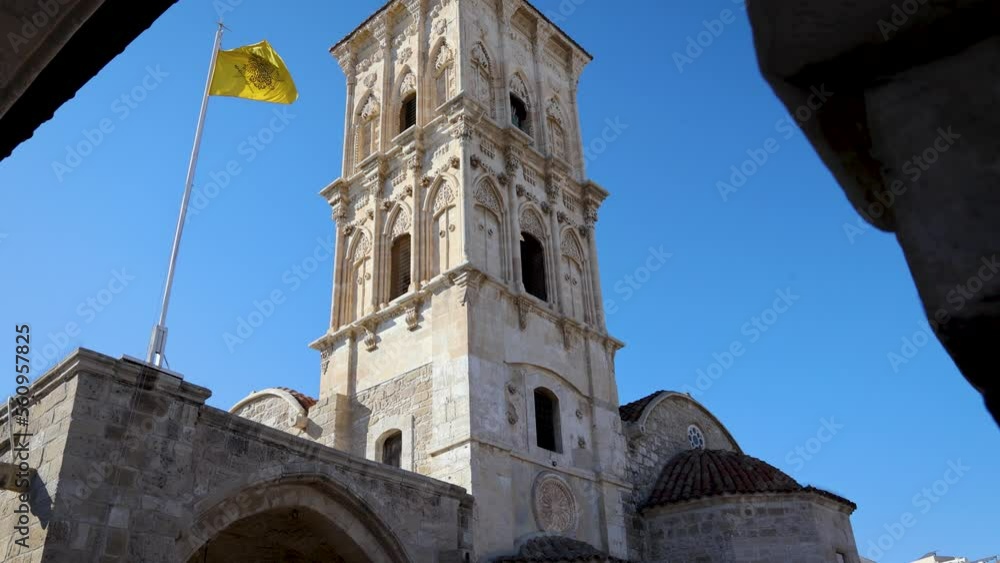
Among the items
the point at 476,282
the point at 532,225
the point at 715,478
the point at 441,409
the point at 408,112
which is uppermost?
the point at 408,112

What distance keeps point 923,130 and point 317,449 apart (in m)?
10.3

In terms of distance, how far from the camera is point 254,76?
13156mm

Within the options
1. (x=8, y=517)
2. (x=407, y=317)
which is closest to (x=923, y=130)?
(x=8, y=517)

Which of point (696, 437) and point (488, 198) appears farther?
point (696, 437)

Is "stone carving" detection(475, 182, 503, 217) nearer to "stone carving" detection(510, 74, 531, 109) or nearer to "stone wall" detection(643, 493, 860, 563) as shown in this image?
"stone carving" detection(510, 74, 531, 109)

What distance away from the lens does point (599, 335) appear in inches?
672

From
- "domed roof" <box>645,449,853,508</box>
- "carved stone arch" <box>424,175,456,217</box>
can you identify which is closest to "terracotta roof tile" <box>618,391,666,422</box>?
"domed roof" <box>645,449,853,508</box>

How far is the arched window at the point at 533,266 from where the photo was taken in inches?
664

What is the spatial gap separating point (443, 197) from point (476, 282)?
253 cm

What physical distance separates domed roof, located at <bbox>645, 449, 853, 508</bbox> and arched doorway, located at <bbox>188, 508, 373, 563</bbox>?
721 centimetres

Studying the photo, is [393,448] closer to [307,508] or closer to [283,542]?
[283,542]

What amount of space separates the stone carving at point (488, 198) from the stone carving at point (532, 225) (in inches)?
32.1

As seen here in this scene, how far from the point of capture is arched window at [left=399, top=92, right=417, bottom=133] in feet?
61.3

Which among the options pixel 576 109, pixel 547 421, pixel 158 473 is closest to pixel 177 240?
pixel 158 473
